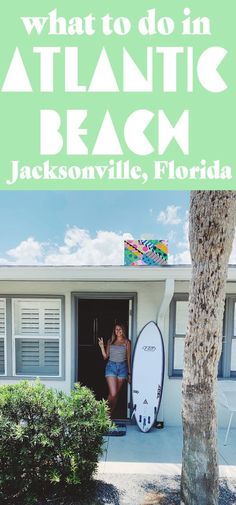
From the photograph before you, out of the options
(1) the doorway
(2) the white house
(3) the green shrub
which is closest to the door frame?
(2) the white house

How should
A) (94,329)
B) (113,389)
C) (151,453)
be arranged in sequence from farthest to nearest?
(94,329)
(113,389)
(151,453)

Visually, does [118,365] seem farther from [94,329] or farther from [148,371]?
[94,329]

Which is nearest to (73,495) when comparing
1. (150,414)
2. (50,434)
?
(50,434)

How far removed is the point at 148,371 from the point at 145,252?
1727 millimetres

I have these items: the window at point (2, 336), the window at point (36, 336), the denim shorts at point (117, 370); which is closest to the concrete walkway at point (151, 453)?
the denim shorts at point (117, 370)

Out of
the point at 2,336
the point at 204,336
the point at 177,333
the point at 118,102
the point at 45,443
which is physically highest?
the point at 118,102

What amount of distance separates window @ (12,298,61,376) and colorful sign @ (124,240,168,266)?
54.5 inches

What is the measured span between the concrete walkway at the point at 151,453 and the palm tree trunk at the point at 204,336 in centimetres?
86

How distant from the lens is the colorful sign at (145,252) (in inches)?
171

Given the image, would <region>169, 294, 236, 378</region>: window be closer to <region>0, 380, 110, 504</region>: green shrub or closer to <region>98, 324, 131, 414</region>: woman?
<region>98, 324, 131, 414</region>: woman

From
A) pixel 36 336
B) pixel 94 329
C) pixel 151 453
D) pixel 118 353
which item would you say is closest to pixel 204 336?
pixel 151 453

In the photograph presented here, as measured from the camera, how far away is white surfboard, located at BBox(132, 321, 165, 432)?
15.2 feet

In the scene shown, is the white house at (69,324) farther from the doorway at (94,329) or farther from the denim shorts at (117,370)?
the doorway at (94,329)

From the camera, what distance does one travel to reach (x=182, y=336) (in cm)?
489
